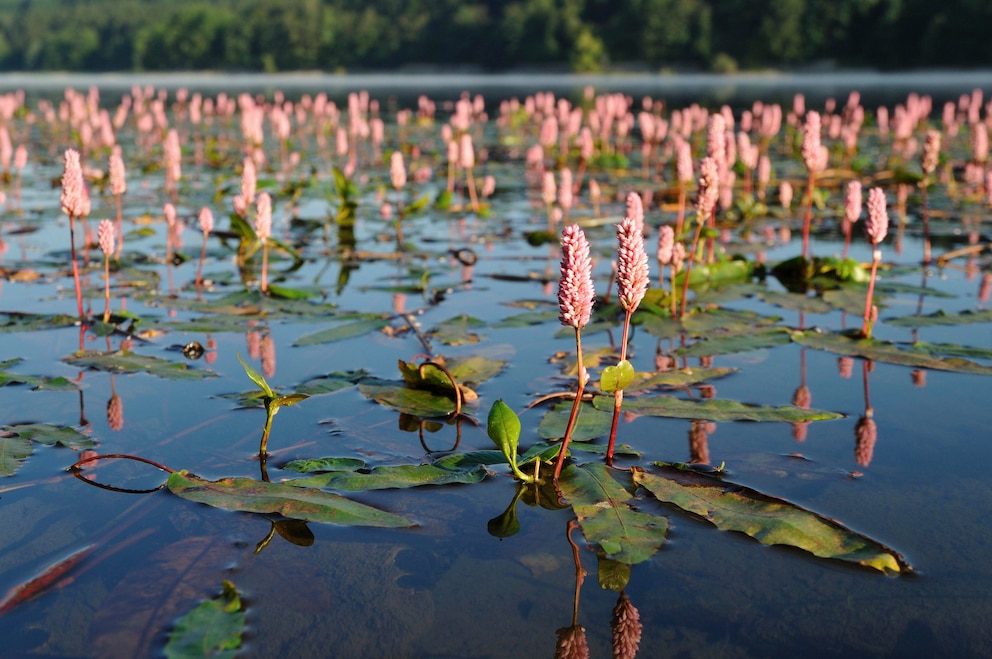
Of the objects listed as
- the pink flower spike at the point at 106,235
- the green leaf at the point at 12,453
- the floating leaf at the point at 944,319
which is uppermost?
the pink flower spike at the point at 106,235

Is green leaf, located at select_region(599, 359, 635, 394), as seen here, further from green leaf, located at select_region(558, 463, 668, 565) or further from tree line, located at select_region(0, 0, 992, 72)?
tree line, located at select_region(0, 0, 992, 72)

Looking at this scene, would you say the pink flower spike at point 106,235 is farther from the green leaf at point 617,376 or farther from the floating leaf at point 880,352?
the floating leaf at point 880,352

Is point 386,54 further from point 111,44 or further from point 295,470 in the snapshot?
point 295,470

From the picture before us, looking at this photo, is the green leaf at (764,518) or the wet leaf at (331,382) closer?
the green leaf at (764,518)

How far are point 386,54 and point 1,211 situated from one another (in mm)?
84700

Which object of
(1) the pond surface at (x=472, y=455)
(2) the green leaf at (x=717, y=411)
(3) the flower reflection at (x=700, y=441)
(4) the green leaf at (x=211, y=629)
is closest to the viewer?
(4) the green leaf at (x=211, y=629)

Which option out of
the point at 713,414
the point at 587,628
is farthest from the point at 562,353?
the point at 587,628

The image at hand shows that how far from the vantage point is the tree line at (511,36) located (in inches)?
2352

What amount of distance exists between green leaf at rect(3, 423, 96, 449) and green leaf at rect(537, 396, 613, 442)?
4.13 feet

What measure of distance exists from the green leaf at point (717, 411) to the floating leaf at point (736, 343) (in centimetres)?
66

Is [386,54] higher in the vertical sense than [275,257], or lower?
higher

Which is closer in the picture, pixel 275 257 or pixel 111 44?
pixel 275 257

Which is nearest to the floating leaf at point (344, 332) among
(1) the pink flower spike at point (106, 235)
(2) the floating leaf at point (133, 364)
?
(2) the floating leaf at point (133, 364)

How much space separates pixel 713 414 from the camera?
2658mm
